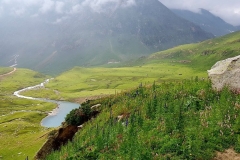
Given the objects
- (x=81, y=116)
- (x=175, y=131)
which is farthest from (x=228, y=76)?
(x=81, y=116)

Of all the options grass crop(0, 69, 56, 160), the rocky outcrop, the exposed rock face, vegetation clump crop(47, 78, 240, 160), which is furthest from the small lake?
the exposed rock face

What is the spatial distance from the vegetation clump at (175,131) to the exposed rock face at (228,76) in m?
1.13

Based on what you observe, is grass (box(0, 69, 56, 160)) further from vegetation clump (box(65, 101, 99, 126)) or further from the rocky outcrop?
vegetation clump (box(65, 101, 99, 126))

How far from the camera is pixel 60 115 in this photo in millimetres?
179875

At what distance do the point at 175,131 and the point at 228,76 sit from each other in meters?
11.7

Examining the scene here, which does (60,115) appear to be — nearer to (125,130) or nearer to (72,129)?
(72,129)

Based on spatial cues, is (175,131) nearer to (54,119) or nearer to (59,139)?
(59,139)

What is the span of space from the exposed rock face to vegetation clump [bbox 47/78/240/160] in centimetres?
113

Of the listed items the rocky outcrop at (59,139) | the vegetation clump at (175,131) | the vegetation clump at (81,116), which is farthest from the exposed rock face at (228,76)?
the rocky outcrop at (59,139)

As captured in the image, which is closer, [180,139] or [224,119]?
[180,139]

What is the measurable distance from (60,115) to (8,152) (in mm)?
108095

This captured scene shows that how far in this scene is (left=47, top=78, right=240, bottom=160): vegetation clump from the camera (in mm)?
18469

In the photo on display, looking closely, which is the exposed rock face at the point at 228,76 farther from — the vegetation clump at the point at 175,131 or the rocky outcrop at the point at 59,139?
the rocky outcrop at the point at 59,139

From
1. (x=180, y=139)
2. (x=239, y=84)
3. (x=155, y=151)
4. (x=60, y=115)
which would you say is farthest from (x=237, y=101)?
(x=60, y=115)
